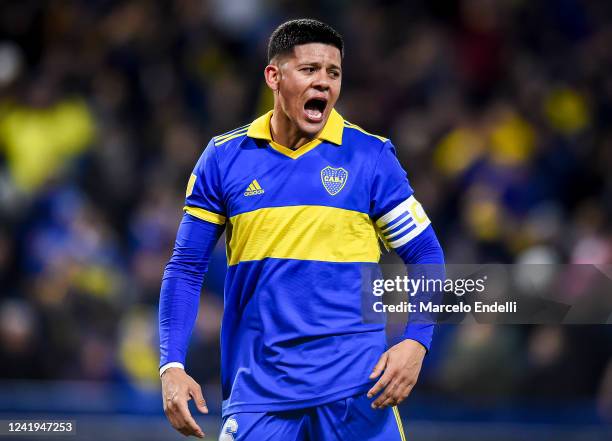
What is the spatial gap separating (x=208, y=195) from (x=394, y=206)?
25.8 inches

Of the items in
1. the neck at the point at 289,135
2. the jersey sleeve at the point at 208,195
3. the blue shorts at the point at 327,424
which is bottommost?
the blue shorts at the point at 327,424

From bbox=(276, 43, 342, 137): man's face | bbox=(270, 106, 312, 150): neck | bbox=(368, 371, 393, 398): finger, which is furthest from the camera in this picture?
bbox=(270, 106, 312, 150): neck

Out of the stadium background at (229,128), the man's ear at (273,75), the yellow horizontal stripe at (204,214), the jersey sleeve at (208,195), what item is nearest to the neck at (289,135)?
the man's ear at (273,75)

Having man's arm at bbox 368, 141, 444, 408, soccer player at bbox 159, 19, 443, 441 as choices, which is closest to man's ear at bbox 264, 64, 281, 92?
soccer player at bbox 159, 19, 443, 441

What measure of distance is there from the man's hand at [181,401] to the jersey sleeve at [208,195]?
22.3 inches

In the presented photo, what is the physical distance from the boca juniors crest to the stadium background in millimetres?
3362

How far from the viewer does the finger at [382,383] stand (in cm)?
371

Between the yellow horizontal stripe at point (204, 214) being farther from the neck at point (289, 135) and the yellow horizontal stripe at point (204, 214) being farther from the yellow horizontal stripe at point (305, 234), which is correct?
the neck at point (289, 135)

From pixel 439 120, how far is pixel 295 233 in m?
5.42

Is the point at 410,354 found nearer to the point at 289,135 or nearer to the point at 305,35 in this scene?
the point at 289,135

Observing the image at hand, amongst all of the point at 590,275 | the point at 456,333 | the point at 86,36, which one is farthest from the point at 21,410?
the point at 86,36

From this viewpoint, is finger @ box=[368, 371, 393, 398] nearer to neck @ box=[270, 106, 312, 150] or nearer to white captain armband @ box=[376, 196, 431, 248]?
white captain armband @ box=[376, 196, 431, 248]

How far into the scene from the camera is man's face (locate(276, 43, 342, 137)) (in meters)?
3.92

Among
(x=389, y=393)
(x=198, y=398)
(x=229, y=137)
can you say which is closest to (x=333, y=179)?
(x=229, y=137)
